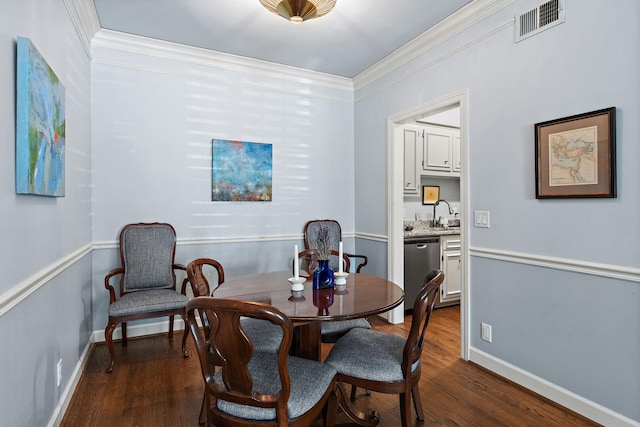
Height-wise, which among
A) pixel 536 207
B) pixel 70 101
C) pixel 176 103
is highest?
pixel 176 103

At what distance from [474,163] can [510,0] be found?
3.66 ft

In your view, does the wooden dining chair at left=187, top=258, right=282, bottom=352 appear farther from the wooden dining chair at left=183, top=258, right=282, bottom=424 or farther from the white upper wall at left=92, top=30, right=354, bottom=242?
the white upper wall at left=92, top=30, right=354, bottom=242

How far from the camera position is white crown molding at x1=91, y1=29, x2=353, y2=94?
3.04 metres

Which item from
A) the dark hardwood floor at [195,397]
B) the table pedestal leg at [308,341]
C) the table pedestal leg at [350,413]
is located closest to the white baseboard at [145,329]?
the dark hardwood floor at [195,397]

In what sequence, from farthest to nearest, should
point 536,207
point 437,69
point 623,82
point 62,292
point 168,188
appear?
1. point 168,188
2. point 437,69
3. point 536,207
4. point 62,292
5. point 623,82

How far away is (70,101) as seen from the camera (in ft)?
7.54

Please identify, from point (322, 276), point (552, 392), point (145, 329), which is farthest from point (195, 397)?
point (552, 392)

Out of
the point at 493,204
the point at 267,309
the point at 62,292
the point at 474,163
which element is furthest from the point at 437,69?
the point at 62,292

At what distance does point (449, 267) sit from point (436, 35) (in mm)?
2532

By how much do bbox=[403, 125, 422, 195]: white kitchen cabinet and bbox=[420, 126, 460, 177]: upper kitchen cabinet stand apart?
0.11m

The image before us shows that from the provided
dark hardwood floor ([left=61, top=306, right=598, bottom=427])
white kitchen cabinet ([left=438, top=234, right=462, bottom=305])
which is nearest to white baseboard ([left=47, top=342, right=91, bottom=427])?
dark hardwood floor ([left=61, top=306, right=598, bottom=427])

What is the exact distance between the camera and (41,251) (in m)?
1.66

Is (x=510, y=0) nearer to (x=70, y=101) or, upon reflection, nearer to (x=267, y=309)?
(x=267, y=309)

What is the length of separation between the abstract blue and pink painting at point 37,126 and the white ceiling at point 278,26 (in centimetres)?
114
